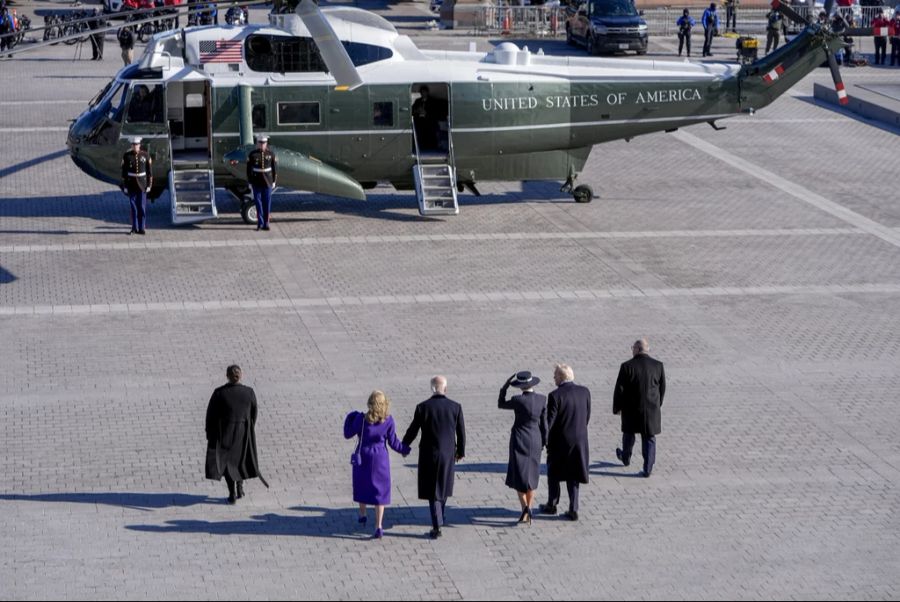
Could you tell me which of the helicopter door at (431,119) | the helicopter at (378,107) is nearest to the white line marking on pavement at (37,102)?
the helicopter at (378,107)

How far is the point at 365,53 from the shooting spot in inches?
920

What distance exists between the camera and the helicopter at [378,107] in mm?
23109

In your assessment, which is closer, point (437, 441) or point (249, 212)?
point (437, 441)

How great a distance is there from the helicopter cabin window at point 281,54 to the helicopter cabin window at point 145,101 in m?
1.53

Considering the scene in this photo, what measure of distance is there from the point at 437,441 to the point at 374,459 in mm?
566

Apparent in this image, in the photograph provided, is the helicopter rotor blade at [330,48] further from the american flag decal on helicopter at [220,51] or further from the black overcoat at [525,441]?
the black overcoat at [525,441]

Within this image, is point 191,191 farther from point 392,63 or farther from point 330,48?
point 330,48

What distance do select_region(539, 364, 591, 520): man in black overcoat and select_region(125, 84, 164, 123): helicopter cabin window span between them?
1230 centimetres

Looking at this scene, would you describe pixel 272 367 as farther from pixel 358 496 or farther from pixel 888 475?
pixel 888 475

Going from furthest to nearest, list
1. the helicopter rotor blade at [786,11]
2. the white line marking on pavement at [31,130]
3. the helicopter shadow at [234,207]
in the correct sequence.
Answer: the white line marking on pavement at [31,130], the helicopter rotor blade at [786,11], the helicopter shadow at [234,207]

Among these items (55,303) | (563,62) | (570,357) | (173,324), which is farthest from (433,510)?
(563,62)

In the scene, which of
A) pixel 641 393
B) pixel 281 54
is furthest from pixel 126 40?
pixel 641 393

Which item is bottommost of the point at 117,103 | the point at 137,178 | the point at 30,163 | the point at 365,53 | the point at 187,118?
the point at 30,163

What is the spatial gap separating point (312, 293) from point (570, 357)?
426cm
